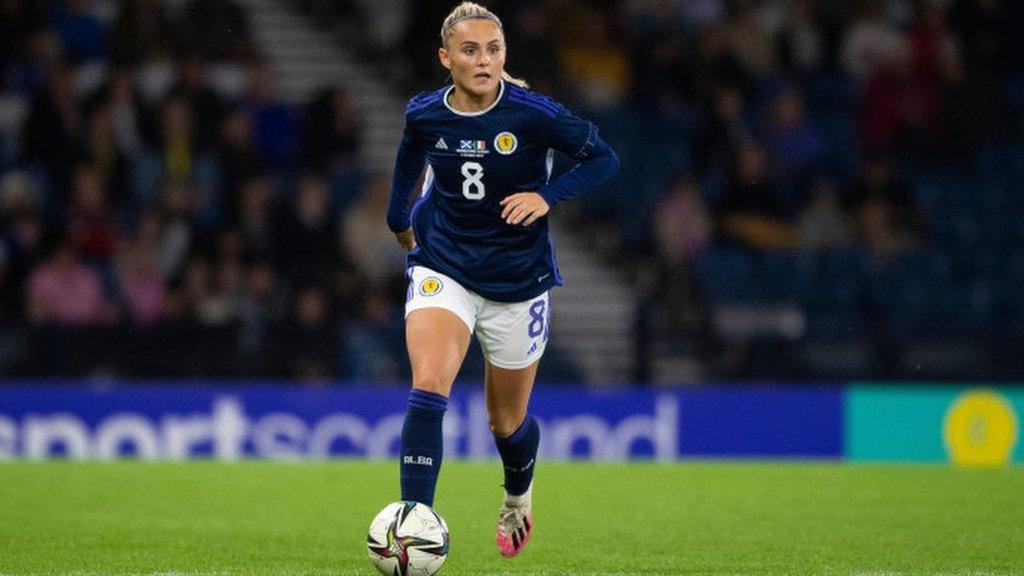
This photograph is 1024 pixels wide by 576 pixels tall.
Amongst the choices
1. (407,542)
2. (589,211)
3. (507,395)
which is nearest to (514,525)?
(507,395)

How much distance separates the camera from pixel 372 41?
17641 mm

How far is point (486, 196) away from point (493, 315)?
1.44 feet

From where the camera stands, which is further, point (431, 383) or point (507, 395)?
point (507, 395)

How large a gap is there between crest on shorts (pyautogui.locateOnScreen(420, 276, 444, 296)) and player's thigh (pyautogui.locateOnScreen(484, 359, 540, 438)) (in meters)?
0.47

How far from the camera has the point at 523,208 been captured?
6.39m

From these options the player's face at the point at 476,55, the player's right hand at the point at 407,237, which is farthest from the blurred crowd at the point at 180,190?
the player's face at the point at 476,55

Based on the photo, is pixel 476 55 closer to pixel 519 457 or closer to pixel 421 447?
pixel 421 447

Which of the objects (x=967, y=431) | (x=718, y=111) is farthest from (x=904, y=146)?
(x=967, y=431)

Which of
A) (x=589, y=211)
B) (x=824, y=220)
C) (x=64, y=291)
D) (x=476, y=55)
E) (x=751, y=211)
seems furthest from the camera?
(x=589, y=211)

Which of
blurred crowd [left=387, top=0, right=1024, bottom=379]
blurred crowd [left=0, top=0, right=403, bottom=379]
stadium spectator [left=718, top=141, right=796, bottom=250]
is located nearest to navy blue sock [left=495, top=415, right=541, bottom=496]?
blurred crowd [left=0, top=0, right=403, bottom=379]

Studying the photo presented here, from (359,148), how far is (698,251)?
302 cm

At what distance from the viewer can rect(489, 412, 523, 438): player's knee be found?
23.0 feet

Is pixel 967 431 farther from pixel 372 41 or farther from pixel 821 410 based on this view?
pixel 372 41

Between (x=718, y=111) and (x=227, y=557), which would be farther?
(x=718, y=111)
